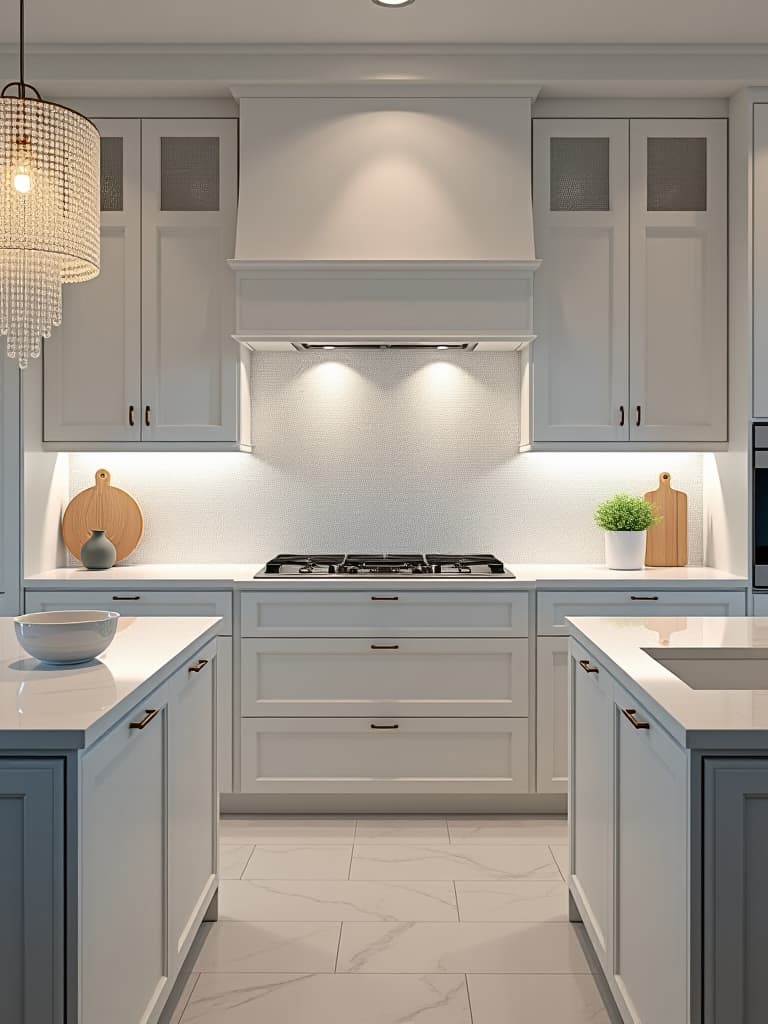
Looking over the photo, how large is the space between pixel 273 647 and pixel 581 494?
5.08ft

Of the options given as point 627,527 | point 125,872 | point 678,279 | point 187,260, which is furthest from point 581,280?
point 125,872

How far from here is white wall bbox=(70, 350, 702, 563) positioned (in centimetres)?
430

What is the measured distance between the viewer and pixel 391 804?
12.4 ft

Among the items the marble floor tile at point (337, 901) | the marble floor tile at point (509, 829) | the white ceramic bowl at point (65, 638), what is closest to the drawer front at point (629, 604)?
the marble floor tile at point (509, 829)

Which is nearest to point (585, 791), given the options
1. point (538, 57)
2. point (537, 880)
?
point (537, 880)

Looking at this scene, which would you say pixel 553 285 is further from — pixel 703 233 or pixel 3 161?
pixel 3 161

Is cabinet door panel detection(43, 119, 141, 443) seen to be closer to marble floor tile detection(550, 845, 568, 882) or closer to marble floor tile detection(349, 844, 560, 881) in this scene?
marble floor tile detection(349, 844, 560, 881)

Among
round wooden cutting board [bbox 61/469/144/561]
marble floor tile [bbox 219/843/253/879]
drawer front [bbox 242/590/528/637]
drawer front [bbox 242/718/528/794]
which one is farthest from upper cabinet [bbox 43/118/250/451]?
marble floor tile [bbox 219/843/253/879]

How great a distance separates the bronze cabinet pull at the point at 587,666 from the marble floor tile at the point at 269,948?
1035mm

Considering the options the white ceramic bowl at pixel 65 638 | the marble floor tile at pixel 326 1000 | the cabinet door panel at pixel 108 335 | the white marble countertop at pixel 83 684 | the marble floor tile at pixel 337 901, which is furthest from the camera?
the cabinet door panel at pixel 108 335

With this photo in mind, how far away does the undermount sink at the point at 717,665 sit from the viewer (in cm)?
224

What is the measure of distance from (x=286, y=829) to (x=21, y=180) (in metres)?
2.49

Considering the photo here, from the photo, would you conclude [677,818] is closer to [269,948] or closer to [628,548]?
[269,948]

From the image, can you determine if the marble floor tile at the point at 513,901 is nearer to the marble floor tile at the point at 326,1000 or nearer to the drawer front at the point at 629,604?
the marble floor tile at the point at 326,1000
